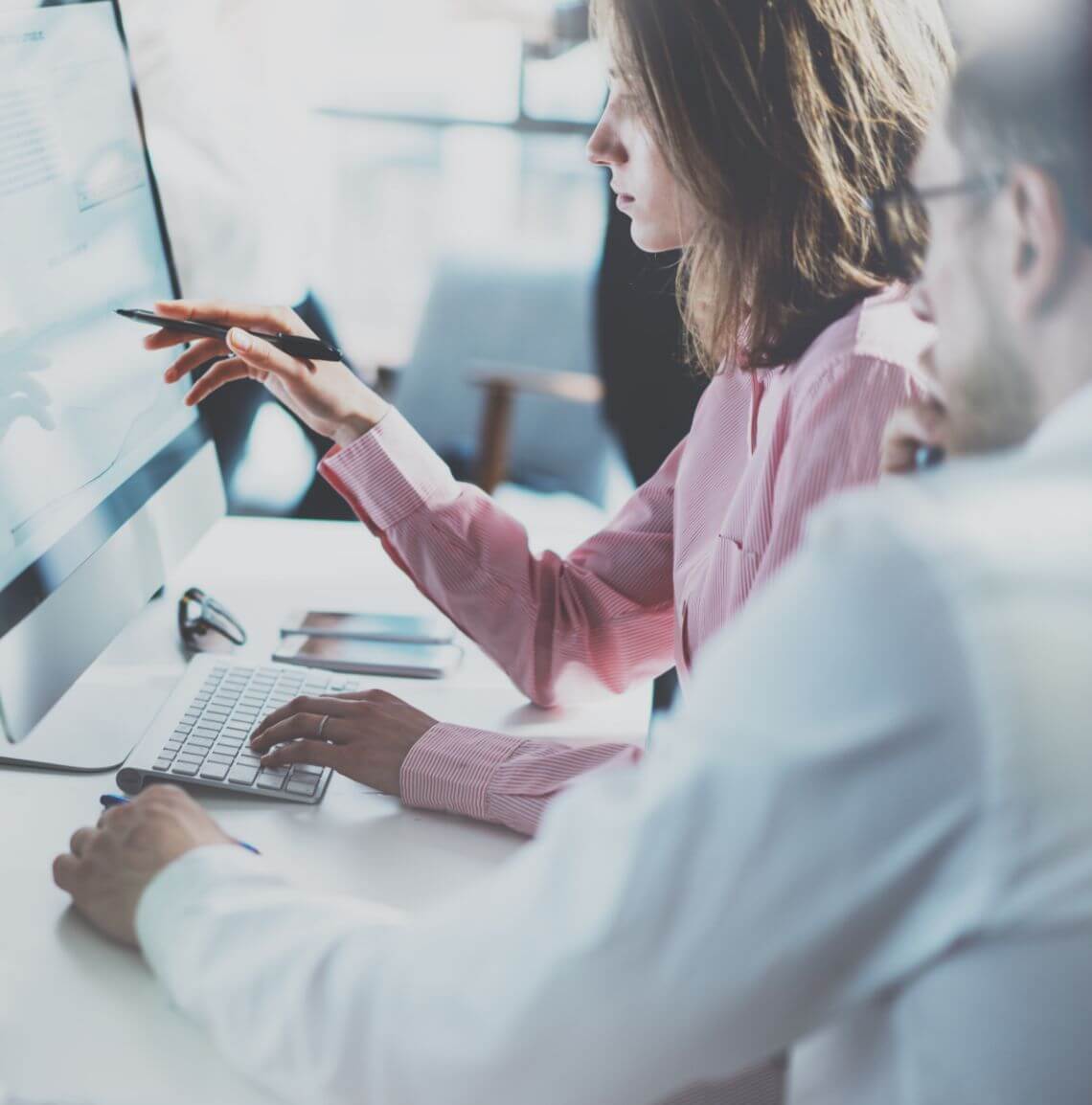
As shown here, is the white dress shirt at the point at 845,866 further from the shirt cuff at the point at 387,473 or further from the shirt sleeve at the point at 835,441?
the shirt cuff at the point at 387,473

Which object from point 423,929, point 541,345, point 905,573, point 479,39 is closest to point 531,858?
point 423,929

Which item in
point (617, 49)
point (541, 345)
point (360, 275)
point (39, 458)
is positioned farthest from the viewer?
point (360, 275)

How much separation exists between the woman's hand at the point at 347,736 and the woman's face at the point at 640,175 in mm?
461

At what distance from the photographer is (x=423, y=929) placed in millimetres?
548

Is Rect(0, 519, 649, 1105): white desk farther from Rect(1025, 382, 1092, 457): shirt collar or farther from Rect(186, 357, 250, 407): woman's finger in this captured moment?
Rect(1025, 382, 1092, 457): shirt collar

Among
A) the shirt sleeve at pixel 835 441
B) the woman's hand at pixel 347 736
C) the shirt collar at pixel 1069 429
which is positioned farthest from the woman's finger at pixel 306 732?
the shirt collar at pixel 1069 429

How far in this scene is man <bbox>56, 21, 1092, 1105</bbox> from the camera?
16.7 inches

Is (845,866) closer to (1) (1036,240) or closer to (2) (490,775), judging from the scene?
(1) (1036,240)

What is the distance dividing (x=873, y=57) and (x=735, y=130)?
0.12 m

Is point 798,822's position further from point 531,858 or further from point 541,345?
point 541,345

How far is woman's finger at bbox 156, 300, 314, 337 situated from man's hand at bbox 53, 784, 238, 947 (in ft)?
1.49

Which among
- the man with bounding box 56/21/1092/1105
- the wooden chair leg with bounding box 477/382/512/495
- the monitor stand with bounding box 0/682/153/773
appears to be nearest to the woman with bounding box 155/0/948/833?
the monitor stand with bounding box 0/682/153/773

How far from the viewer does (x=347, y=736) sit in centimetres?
88

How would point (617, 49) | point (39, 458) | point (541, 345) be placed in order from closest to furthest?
1. point (39, 458)
2. point (617, 49)
3. point (541, 345)
